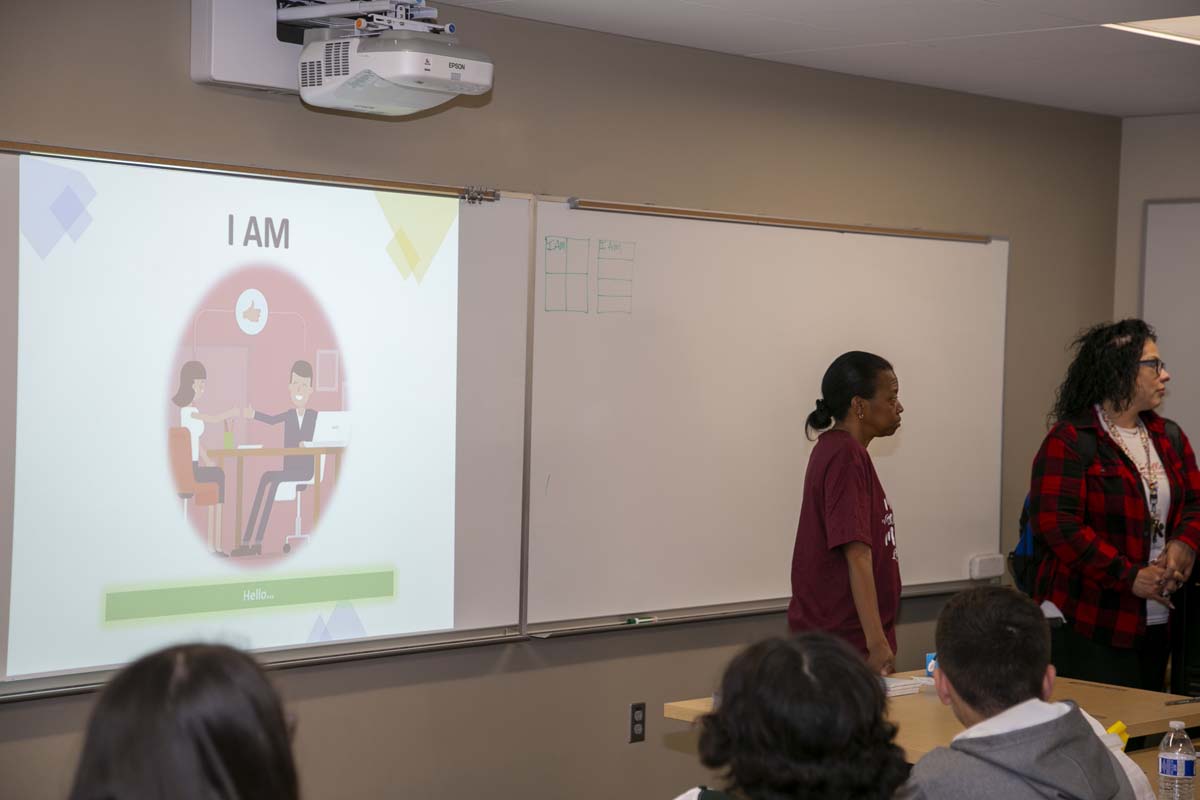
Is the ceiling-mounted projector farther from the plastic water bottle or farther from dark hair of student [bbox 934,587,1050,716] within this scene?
the plastic water bottle

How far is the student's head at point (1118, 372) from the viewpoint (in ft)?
13.6

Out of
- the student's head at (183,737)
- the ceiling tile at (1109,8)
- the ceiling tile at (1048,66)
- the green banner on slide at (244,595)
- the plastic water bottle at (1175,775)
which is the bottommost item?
the plastic water bottle at (1175,775)

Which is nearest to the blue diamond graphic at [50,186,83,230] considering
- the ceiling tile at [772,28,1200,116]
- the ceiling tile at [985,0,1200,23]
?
the ceiling tile at [772,28,1200,116]

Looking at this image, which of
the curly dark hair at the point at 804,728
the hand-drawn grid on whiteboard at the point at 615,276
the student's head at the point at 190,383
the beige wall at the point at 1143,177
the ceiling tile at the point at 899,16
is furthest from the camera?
the beige wall at the point at 1143,177

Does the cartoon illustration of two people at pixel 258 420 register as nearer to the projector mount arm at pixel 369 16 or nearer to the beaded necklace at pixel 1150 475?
the projector mount arm at pixel 369 16

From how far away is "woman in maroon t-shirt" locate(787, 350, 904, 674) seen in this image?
10.9ft

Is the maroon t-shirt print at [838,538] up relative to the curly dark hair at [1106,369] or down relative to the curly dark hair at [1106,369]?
down

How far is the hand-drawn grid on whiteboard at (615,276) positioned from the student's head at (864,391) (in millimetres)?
982

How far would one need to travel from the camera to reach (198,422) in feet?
11.3

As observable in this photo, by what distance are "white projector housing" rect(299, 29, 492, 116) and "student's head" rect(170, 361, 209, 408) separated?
2.61ft

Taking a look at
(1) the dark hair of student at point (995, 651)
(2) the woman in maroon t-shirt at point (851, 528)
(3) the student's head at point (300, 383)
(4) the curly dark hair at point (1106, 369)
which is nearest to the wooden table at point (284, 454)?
(3) the student's head at point (300, 383)

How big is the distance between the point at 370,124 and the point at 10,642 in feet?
5.77

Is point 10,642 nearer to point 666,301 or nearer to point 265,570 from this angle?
point 265,570

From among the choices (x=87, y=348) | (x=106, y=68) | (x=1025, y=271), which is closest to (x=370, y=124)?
(x=106, y=68)
